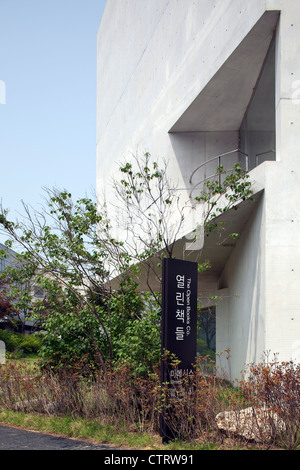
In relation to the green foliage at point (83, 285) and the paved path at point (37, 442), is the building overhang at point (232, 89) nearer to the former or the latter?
the green foliage at point (83, 285)

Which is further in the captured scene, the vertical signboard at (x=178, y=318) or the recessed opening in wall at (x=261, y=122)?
the recessed opening in wall at (x=261, y=122)

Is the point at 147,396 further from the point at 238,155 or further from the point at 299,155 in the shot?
the point at 238,155

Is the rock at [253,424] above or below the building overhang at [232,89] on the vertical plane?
below

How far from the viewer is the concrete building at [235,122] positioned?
10.9m

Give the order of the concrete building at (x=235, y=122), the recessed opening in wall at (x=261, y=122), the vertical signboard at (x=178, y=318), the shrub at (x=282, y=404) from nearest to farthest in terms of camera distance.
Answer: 1. the shrub at (x=282, y=404)
2. the vertical signboard at (x=178, y=318)
3. the concrete building at (x=235, y=122)
4. the recessed opening in wall at (x=261, y=122)

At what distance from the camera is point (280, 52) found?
36.5ft

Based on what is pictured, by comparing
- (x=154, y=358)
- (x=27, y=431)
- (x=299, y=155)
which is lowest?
A: (x=27, y=431)

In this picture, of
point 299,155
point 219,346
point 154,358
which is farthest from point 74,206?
point 219,346

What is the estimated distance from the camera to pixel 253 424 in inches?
289

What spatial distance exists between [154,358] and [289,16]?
749 cm

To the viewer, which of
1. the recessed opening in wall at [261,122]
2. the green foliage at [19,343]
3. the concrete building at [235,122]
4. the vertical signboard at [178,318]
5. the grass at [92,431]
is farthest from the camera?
the green foliage at [19,343]

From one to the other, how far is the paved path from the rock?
5.68 ft

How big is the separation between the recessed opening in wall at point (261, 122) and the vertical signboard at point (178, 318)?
6585 mm

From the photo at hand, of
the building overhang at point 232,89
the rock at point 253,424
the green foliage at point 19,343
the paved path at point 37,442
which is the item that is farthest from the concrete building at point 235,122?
the green foliage at point 19,343
